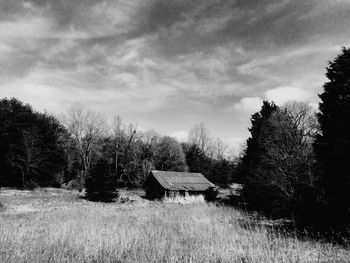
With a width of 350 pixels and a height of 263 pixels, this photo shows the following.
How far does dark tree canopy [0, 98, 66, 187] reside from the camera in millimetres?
39550

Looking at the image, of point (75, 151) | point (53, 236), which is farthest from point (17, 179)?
point (53, 236)

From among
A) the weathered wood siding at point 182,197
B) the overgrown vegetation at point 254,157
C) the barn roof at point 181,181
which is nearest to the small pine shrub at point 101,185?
the overgrown vegetation at point 254,157

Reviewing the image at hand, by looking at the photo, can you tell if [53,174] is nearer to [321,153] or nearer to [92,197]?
[92,197]

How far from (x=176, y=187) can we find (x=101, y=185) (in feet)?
33.4

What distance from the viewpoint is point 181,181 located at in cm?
3775

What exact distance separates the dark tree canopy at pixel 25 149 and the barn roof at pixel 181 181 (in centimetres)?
1812

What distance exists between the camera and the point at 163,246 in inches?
351

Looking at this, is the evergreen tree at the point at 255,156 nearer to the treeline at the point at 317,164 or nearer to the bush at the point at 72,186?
the treeline at the point at 317,164

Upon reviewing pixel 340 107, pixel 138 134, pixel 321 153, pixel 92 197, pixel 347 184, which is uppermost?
pixel 138 134

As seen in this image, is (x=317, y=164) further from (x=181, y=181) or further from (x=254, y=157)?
(x=181, y=181)

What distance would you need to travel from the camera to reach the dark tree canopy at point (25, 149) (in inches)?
1557

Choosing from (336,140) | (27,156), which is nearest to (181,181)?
(27,156)

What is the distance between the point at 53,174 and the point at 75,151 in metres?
8.82

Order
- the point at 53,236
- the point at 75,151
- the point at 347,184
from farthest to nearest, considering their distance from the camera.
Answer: the point at 75,151
the point at 347,184
the point at 53,236
